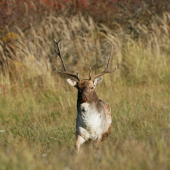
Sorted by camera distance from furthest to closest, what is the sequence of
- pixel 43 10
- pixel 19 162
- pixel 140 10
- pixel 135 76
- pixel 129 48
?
1. pixel 43 10
2. pixel 140 10
3. pixel 129 48
4. pixel 135 76
5. pixel 19 162

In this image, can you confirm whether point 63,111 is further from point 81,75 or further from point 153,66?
point 153,66

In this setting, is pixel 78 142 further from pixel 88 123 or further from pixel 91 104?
pixel 91 104

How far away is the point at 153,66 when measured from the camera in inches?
396

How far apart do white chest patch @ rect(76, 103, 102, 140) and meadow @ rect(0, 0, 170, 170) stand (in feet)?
0.65

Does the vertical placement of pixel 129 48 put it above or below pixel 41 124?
above

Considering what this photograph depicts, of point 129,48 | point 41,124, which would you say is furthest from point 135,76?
point 41,124

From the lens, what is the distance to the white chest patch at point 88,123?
4.61 m

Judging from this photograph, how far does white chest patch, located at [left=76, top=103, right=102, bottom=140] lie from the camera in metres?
4.61

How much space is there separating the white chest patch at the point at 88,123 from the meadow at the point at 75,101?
0.65 ft

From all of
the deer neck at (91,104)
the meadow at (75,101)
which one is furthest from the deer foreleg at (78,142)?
the deer neck at (91,104)

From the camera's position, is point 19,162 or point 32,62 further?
point 32,62

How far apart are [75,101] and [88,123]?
129 inches

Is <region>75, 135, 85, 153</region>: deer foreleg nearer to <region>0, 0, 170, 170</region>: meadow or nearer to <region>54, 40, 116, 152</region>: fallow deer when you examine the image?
→ <region>54, 40, 116, 152</region>: fallow deer

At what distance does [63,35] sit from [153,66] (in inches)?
131
